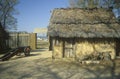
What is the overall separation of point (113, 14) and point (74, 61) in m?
7.15

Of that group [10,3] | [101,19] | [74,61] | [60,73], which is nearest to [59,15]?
[101,19]

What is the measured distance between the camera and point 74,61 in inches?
748

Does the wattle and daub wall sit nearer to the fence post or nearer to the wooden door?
the wooden door

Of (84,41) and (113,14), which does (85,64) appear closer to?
(84,41)

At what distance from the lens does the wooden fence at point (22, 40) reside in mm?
32375

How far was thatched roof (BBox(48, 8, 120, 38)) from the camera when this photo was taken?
766 inches

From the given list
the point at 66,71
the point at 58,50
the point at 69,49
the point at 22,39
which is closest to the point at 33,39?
the point at 22,39

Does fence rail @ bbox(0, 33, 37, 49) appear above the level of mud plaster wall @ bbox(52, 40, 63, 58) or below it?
above

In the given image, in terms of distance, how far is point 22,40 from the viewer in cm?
3288

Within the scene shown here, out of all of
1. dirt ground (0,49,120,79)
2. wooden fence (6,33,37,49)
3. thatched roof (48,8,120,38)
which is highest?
thatched roof (48,8,120,38)

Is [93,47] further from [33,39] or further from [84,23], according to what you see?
[33,39]

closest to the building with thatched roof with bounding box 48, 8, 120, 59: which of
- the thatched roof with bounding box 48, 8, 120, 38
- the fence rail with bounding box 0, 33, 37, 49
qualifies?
the thatched roof with bounding box 48, 8, 120, 38

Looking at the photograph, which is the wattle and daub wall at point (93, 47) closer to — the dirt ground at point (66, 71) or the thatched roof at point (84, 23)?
the thatched roof at point (84, 23)

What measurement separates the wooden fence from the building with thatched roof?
446 inches
